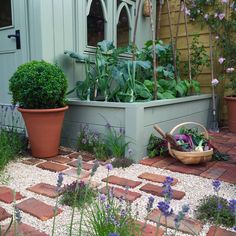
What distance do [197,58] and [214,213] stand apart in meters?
2.71

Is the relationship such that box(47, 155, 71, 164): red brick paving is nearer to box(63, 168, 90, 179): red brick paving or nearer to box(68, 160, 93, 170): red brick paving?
box(68, 160, 93, 170): red brick paving

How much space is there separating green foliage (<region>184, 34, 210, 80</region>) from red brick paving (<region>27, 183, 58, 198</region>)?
2.66 m

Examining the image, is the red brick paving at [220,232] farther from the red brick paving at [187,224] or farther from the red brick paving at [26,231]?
the red brick paving at [26,231]

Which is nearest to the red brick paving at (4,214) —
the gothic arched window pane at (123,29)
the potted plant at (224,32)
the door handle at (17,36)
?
the door handle at (17,36)

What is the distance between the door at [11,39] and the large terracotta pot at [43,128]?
0.54m

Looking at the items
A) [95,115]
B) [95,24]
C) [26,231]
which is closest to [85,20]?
[95,24]

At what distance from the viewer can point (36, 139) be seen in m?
2.29

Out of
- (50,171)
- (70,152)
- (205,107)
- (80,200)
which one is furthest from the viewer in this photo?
(205,107)

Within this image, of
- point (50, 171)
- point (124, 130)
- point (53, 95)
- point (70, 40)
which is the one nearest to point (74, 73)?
point (70, 40)

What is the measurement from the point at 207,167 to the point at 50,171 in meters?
1.19

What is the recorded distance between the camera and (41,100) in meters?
2.21

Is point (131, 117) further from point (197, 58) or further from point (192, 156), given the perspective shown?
point (197, 58)

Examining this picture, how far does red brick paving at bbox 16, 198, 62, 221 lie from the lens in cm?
133

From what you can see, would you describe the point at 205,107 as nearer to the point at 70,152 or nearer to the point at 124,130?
the point at 124,130
